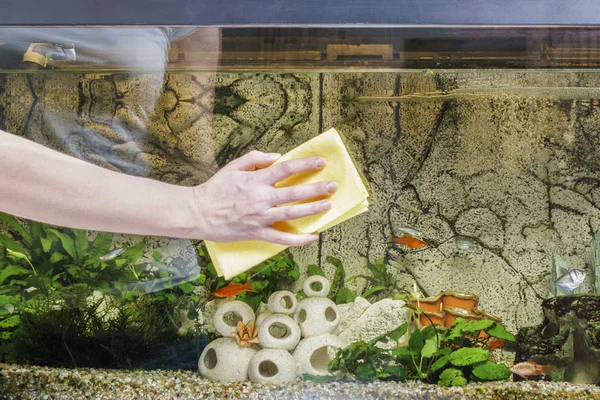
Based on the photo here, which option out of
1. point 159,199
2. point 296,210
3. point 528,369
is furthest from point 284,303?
point 528,369

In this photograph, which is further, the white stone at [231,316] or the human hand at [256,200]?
the white stone at [231,316]

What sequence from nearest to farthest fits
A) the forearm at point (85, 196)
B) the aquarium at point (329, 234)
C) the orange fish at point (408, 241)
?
the forearm at point (85, 196)
the aquarium at point (329, 234)
the orange fish at point (408, 241)

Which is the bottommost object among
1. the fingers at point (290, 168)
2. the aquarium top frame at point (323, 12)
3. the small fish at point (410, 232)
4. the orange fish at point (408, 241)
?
the orange fish at point (408, 241)

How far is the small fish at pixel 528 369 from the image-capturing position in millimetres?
1518

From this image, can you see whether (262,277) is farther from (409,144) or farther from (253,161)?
(409,144)

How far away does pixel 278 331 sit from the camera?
58.7 inches

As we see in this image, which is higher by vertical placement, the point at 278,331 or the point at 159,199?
the point at 159,199

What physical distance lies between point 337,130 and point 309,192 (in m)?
0.19

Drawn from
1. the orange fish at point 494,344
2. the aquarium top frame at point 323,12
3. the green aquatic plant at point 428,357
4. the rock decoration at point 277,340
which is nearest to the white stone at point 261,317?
the rock decoration at point 277,340

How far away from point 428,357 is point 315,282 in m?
0.34

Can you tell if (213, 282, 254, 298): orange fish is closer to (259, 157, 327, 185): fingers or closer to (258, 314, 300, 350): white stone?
(258, 314, 300, 350): white stone

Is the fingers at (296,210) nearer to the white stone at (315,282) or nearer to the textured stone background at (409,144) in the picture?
the textured stone background at (409,144)

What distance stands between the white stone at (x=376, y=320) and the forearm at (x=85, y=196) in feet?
1.46

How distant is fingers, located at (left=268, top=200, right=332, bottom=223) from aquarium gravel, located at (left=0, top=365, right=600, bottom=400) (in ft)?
1.45
